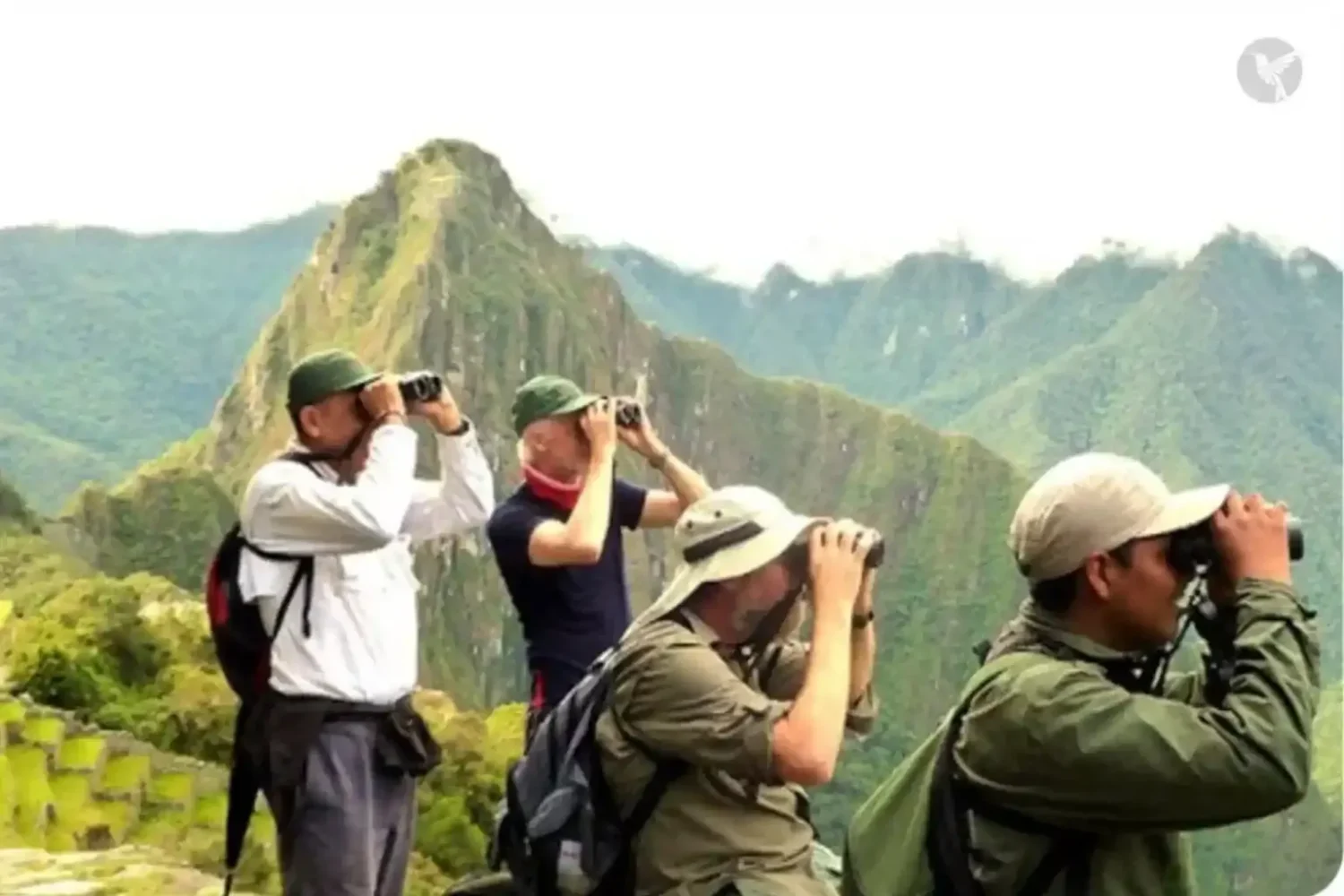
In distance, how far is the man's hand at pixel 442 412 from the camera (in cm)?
232

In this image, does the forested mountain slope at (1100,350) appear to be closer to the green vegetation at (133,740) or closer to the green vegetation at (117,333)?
the green vegetation at (117,333)

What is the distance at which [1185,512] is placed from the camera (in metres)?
1.26

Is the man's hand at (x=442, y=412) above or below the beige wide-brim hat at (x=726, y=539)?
above

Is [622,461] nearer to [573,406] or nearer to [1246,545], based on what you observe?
[573,406]

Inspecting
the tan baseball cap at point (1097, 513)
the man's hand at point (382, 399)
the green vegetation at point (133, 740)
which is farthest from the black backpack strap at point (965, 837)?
the green vegetation at point (133, 740)

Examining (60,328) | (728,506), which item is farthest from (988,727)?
(60,328)

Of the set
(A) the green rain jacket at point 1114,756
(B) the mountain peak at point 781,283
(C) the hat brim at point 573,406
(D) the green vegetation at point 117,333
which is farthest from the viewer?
(B) the mountain peak at point 781,283

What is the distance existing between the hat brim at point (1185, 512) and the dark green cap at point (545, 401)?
1.23 m

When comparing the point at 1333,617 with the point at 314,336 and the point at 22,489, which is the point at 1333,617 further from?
the point at 22,489

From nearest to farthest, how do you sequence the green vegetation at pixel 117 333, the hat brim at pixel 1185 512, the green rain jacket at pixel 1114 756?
the green rain jacket at pixel 1114 756 → the hat brim at pixel 1185 512 → the green vegetation at pixel 117 333

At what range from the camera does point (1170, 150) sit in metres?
3.93

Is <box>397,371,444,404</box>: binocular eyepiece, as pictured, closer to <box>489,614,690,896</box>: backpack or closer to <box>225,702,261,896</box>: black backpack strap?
<box>225,702,261,896</box>: black backpack strap

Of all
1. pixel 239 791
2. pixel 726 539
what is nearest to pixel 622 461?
pixel 239 791

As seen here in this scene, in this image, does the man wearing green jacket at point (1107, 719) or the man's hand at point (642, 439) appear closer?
the man wearing green jacket at point (1107, 719)
